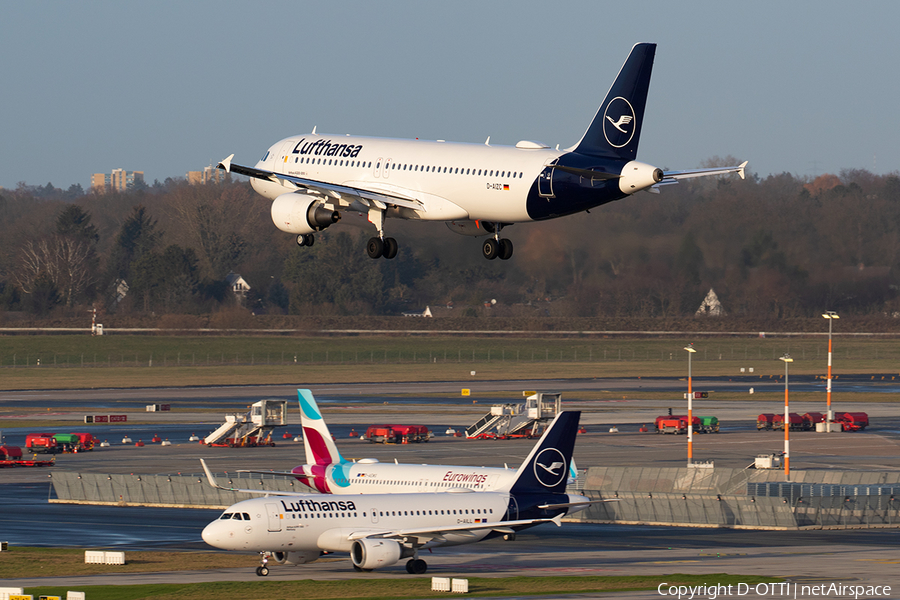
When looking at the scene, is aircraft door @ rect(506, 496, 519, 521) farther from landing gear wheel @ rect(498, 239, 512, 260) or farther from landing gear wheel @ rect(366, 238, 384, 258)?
landing gear wheel @ rect(366, 238, 384, 258)

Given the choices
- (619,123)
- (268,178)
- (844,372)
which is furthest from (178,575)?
(844,372)

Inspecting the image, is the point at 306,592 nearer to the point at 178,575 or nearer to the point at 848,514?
the point at 178,575

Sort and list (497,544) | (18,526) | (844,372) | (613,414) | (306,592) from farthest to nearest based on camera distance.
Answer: (844,372)
(613,414)
(18,526)
(497,544)
(306,592)

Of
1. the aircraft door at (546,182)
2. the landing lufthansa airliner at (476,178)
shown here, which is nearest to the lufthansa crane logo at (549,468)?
the landing lufthansa airliner at (476,178)

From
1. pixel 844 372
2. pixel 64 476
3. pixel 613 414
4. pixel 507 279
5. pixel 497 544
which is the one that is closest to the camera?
pixel 497 544

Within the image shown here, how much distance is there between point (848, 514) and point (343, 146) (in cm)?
4102

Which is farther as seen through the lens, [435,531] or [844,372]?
[844,372]

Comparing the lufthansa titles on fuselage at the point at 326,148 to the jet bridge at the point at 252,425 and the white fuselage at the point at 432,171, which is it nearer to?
the white fuselage at the point at 432,171

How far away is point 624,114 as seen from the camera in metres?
55.7

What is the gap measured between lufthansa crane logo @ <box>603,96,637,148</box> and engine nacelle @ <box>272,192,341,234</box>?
1320 cm

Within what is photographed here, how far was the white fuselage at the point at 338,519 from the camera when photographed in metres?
57.6

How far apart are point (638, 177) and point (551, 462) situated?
66.7ft

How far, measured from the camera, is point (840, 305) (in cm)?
15525

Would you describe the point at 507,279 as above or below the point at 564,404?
above
